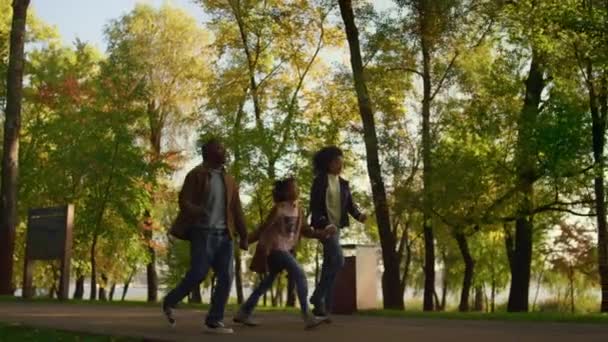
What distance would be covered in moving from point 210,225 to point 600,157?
1935 cm

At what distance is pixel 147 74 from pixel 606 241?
22.9 meters

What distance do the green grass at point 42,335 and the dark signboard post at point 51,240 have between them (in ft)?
28.9

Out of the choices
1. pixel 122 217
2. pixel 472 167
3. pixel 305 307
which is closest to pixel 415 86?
pixel 472 167

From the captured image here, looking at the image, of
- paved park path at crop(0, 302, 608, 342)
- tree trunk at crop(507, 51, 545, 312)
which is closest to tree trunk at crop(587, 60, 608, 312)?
tree trunk at crop(507, 51, 545, 312)

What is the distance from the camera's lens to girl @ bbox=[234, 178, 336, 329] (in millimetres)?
9203

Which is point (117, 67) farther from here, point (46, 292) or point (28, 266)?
point (46, 292)

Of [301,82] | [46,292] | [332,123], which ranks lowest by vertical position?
[46,292]

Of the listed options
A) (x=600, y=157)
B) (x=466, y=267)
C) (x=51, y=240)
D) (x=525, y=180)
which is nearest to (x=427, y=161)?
(x=525, y=180)

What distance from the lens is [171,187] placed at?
40.0m

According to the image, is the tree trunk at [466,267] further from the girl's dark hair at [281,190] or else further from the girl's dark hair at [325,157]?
the girl's dark hair at [281,190]

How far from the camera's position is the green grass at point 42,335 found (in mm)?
7801

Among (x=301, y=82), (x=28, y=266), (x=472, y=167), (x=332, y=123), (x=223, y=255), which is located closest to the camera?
(x=223, y=255)

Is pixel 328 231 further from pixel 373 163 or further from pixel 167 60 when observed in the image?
pixel 167 60

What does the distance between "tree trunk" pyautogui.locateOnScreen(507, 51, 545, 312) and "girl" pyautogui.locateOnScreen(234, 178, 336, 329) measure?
1598cm
